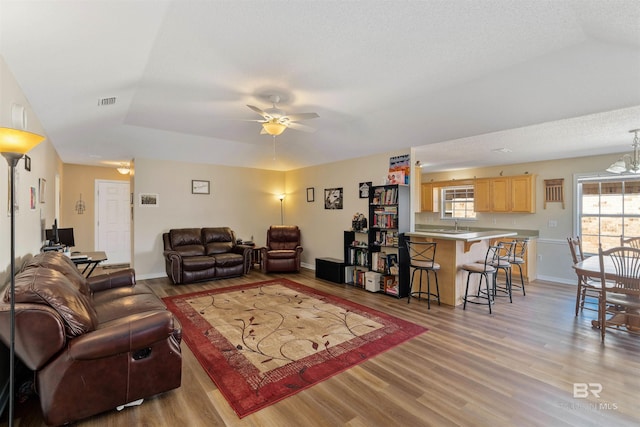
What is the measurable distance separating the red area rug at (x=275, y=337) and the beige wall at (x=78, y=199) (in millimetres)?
4285

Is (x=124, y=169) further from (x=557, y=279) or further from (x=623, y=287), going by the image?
(x=557, y=279)

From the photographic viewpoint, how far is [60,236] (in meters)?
4.44

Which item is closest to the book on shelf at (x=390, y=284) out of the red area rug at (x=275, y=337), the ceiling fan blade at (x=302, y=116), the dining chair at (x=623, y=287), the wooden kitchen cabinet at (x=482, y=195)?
the red area rug at (x=275, y=337)

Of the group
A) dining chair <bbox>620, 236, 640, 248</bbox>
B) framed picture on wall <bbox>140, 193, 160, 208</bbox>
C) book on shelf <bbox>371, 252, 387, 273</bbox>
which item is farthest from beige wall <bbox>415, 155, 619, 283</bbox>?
framed picture on wall <bbox>140, 193, 160, 208</bbox>

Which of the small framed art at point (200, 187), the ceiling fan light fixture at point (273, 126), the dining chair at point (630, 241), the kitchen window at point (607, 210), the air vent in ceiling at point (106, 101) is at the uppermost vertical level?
the air vent in ceiling at point (106, 101)

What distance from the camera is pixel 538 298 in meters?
4.59

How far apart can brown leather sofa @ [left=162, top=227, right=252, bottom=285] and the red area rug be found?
2.55 ft

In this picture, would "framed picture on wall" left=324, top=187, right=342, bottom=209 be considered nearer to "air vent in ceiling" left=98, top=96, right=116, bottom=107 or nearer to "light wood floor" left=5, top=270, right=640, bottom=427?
"light wood floor" left=5, top=270, right=640, bottom=427

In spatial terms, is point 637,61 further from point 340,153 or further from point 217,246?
point 217,246

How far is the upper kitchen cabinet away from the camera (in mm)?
5945

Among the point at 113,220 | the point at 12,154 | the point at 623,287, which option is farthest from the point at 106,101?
the point at 623,287

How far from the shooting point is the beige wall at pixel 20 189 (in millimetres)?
2084

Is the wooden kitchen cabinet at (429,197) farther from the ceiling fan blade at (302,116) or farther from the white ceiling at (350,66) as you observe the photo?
the ceiling fan blade at (302,116)

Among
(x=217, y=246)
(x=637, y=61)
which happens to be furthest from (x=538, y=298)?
(x=217, y=246)
